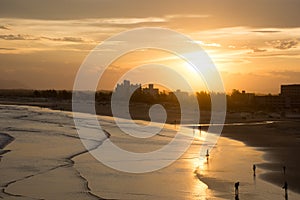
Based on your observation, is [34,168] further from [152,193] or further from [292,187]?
[292,187]

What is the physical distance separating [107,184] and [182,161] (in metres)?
7.39

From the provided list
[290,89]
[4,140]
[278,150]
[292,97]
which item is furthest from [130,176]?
[290,89]

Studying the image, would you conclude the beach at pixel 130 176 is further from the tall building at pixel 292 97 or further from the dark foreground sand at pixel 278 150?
the tall building at pixel 292 97

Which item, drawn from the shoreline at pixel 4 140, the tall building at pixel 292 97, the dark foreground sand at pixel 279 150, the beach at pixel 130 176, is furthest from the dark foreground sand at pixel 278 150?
the tall building at pixel 292 97

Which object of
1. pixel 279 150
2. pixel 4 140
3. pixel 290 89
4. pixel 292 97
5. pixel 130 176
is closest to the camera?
pixel 130 176

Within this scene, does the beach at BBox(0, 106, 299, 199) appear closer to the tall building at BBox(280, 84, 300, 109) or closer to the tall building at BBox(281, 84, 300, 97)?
the tall building at BBox(280, 84, 300, 109)

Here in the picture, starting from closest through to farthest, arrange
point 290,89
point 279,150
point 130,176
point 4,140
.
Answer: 1. point 130,176
2. point 279,150
3. point 4,140
4. point 290,89

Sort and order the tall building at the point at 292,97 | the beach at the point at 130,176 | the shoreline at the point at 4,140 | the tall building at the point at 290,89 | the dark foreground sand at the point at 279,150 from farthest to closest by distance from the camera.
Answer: the tall building at the point at 290,89 → the tall building at the point at 292,97 → the shoreline at the point at 4,140 → the dark foreground sand at the point at 279,150 → the beach at the point at 130,176

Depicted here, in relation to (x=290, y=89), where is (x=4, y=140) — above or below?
below

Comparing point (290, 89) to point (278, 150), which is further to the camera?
point (290, 89)

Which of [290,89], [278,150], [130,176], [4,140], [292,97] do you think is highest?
[290,89]

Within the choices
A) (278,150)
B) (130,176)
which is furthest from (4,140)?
(278,150)

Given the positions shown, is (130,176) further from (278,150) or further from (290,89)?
(290,89)

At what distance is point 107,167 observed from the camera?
22.9 m
